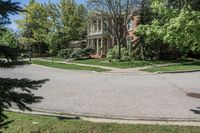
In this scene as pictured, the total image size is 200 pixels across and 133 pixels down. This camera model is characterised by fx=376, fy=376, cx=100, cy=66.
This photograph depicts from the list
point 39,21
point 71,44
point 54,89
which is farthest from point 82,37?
point 54,89

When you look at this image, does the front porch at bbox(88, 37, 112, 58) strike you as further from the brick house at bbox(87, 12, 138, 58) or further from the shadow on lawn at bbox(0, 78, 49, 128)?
the shadow on lawn at bbox(0, 78, 49, 128)

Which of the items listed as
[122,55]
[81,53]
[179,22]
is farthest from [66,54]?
[179,22]

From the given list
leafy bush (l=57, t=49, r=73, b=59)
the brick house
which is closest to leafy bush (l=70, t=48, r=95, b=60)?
leafy bush (l=57, t=49, r=73, b=59)

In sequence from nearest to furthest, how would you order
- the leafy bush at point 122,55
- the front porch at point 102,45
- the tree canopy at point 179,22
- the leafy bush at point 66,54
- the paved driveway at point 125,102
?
1. the tree canopy at point 179,22
2. the paved driveway at point 125,102
3. the leafy bush at point 122,55
4. the leafy bush at point 66,54
5. the front porch at point 102,45

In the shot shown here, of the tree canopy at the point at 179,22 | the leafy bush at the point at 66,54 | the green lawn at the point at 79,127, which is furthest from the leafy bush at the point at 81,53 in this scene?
the green lawn at the point at 79,127

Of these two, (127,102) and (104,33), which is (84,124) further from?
(104,33)

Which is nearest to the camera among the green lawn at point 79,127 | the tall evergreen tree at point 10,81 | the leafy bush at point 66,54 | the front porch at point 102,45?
the tall evergreen tree at point 10,81

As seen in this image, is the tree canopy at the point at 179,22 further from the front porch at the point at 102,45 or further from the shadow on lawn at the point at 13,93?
the front porch at the point at 102,45

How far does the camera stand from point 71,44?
66.2m

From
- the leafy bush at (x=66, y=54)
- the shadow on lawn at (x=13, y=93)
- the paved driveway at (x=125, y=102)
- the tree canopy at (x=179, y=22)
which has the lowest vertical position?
the paved driveway at (x=125, y=102)

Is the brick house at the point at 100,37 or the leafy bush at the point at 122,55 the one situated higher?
the brick house at the point at 100,37

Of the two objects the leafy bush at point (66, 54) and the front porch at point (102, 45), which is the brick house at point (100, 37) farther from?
the leafy bush at point (66, 54)

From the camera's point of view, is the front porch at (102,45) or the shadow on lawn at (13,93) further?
the front porch at (102,45)

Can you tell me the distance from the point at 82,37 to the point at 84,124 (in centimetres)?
6045
